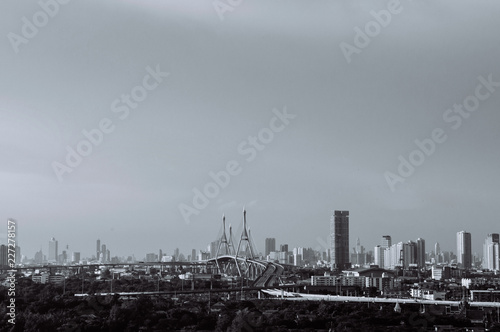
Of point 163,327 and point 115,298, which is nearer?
point 163,327

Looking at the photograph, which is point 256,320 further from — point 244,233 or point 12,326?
point 244,233

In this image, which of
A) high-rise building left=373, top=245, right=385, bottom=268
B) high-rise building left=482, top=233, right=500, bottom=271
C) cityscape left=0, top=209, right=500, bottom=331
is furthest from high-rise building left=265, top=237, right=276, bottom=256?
high-rise building left=482, top=233, right=500, bottom=271

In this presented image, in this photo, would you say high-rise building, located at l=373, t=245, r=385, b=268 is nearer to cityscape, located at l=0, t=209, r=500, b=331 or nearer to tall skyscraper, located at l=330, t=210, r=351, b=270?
cityscape, located at l=0, t=209, r=500, b=331

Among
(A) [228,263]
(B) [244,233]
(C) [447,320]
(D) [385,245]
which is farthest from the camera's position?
(D) [385,245]

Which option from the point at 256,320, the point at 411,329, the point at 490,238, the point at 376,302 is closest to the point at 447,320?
the point at 411,329

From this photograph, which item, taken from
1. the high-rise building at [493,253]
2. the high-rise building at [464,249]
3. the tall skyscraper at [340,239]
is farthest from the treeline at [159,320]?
the high-rise building at [464,249]

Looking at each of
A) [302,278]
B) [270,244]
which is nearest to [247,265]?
[302,278]

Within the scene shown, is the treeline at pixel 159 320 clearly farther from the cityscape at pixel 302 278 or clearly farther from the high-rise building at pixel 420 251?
the high-rise building at pixel 420 251
